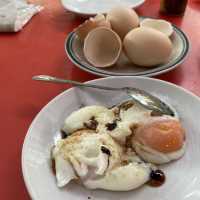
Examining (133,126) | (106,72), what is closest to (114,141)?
(133,126)

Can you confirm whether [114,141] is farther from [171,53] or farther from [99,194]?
[171,53]

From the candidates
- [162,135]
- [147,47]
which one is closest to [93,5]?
[147,47]

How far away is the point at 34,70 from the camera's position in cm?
84

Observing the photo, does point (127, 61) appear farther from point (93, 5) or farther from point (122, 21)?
point (93, 5)

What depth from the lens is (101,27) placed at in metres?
0.81

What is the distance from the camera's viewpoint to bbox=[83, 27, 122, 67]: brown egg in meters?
0.80

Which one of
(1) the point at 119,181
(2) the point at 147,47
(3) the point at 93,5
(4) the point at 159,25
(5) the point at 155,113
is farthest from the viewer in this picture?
(3) the point at 93,5

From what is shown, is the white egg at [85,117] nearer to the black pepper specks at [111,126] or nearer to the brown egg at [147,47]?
the black pepper specks at [111,126]

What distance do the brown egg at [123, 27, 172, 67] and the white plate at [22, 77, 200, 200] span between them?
0.08m

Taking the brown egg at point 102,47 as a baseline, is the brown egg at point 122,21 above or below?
above

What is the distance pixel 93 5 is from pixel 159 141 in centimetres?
61

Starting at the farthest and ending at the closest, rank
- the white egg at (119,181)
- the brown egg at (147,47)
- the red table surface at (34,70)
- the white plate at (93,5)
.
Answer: the white plate at (93,5) → the brown egg at (147,47) → the red table surface at (34,70) → the white egg at (119,181)

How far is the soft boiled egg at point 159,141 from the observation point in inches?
22.5

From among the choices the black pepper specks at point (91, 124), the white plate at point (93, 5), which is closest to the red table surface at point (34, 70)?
the white plate at point (93, 5)
